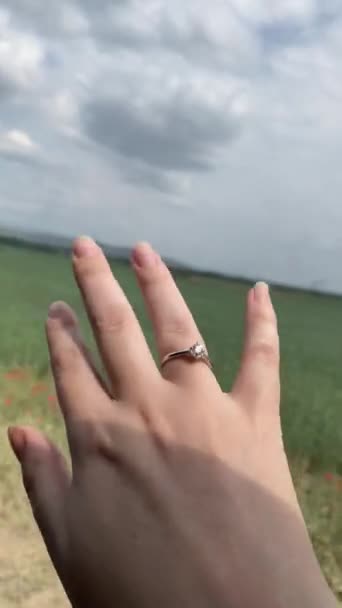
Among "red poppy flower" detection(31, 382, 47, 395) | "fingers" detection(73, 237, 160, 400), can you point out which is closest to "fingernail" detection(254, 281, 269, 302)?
"fingers" detection(73, 237, 160, 400)

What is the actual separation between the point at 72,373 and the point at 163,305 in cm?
10

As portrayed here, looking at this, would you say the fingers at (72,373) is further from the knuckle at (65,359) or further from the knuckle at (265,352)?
the knuckle at (265,352)

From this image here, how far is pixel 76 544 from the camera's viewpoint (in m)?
0.63

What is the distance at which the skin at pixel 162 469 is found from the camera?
59 cm

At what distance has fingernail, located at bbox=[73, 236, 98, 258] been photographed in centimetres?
71

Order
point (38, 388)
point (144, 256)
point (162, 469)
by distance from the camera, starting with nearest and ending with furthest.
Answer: point (162, 469), point (144, 256), point (38, 388)

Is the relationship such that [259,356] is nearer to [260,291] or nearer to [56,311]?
[260,291]

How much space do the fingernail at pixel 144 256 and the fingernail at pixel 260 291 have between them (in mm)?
93

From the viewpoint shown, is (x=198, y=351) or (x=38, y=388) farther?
(x=38, y=388)

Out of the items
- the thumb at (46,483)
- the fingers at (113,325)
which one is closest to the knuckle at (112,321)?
the fingers at (113,325)

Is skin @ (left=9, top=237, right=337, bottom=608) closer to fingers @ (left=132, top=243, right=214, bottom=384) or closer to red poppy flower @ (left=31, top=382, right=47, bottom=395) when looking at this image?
fingers @ (left=132, top=243, right=214, bottom=384)

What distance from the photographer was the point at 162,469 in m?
0.64

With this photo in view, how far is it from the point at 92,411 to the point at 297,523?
0.18m

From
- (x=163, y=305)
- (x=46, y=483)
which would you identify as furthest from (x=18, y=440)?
(x=163, y=305)
